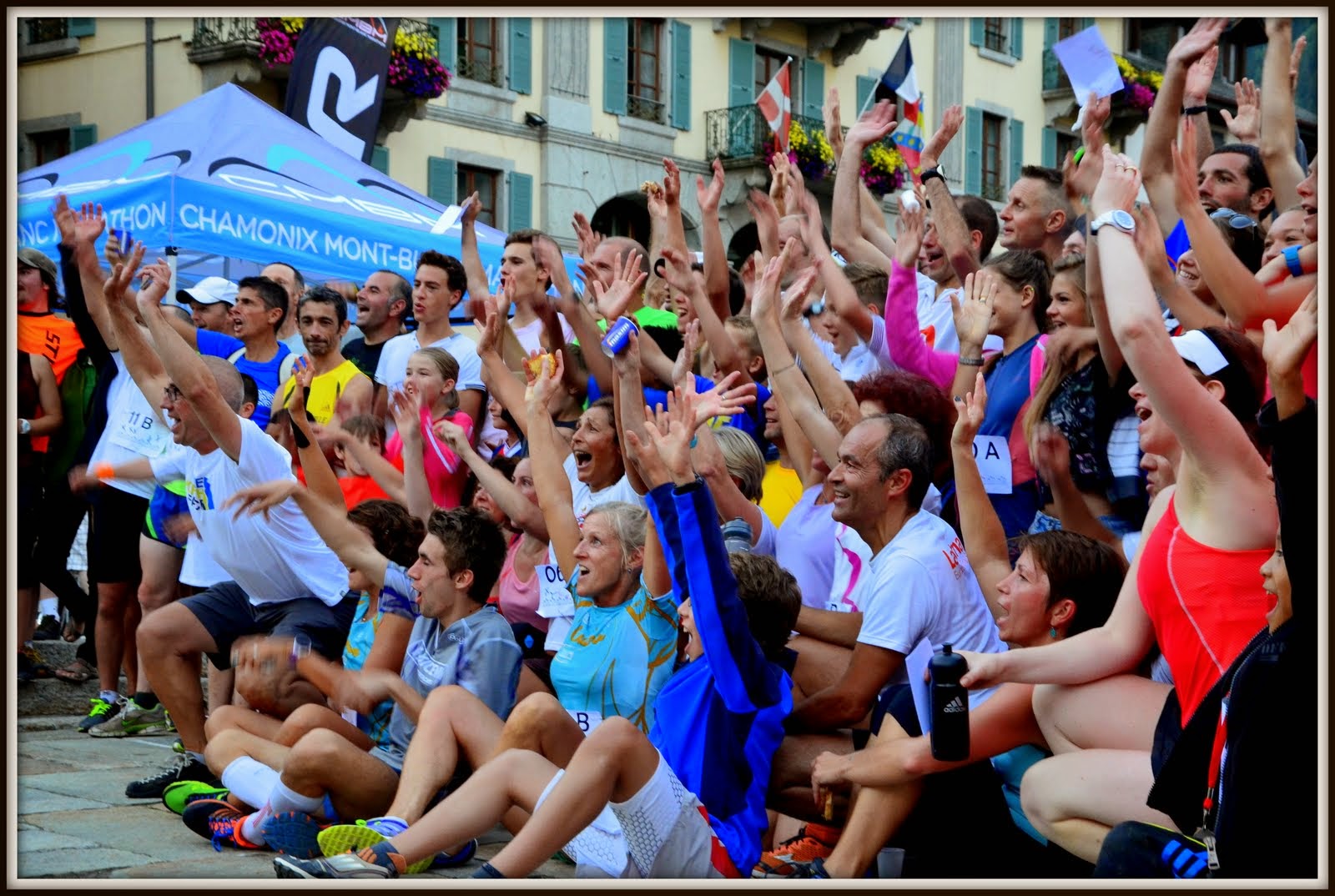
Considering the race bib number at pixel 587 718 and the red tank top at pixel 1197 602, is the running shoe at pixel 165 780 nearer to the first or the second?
the race bib number at pixel 587 718

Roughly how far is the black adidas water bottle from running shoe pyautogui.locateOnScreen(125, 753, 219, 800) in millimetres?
3145

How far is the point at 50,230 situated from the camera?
902 cm

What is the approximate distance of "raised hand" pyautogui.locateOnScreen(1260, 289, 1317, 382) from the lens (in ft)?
9.66

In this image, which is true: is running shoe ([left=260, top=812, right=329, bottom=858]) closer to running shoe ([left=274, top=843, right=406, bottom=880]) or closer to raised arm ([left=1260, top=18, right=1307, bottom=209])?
running shoe ([left=274, top=843, right=406, bottom=880])

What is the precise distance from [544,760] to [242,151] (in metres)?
5.94

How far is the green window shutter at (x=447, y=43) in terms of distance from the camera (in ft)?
70.1

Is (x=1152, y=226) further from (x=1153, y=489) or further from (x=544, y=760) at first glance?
(x=544, y=760)

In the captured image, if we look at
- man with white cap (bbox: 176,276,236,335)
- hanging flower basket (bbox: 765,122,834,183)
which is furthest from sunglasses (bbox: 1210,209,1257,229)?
hanging flower basket (bbox: 765,122,834,183)

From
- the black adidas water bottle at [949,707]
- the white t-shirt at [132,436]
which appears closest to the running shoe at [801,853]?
the black adidas water bottle at [949,707]

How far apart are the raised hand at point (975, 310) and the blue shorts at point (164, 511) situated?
349 centimetres

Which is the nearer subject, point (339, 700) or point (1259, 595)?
point (1259, 595)

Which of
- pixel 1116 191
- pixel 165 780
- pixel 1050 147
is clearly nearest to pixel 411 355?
pixel 165 780

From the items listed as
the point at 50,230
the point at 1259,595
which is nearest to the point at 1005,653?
the point at 1259,595

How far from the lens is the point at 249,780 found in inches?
213
